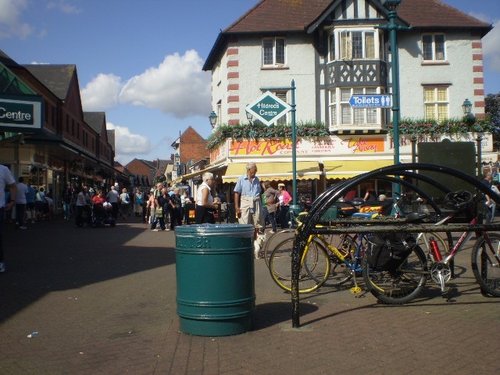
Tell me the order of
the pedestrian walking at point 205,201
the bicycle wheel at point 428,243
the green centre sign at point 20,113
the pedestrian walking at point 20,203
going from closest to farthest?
the bicycle wheel at point 428,243 < the pedestrian walking at point 205,201 < the green centre sign at point 20,113 < the pedestrian walking at point 20,203

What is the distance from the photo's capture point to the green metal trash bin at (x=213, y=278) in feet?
16.3

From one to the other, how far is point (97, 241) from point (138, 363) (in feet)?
34.1

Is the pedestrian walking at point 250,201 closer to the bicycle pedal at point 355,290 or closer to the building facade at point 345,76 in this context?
the bicycle pedal at point 355,290

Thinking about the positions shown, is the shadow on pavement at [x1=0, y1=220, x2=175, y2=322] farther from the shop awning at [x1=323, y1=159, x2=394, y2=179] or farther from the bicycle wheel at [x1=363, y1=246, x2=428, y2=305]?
the shop awning at [x1=323, y1=159, x2=394, y2=179]

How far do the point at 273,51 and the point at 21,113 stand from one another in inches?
625

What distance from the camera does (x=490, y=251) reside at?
21.1 ft

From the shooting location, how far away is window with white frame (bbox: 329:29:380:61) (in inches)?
976

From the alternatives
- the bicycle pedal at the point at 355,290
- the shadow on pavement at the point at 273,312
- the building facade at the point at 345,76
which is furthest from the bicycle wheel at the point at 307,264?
the building facade at the point at 345,76

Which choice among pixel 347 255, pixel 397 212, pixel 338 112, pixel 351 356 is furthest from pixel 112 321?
pixel 338 112

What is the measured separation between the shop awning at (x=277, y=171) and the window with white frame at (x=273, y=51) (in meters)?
5.11

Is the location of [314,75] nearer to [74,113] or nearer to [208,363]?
[208,363]

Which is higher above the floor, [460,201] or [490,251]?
[460,201]

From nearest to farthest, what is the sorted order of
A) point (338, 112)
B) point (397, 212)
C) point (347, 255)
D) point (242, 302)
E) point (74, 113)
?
point (242, 302) < point (347, 255) < point (397, 212) < point (338, 112) < point (74, 113)

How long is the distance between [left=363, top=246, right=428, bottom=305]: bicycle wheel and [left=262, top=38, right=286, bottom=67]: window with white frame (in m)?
20.5
